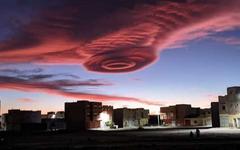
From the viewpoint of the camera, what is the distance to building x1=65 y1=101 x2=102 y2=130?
125 metres

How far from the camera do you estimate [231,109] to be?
109m

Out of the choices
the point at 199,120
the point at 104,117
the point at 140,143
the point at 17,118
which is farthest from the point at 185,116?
the point at 140,143

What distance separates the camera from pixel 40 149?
140ft

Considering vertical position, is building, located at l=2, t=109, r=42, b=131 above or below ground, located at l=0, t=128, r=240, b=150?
above

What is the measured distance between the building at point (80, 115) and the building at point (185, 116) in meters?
32.2

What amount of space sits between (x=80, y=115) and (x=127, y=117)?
3210cm

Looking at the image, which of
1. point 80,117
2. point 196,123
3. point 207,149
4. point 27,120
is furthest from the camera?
point 27,120

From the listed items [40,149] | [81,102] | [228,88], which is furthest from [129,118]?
[40,149]

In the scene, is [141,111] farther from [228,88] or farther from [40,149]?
[40,149]

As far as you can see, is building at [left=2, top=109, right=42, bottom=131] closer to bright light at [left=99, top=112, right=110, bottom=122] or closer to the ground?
→ bright light at [left=99, top=112, right=110, bottom=122]

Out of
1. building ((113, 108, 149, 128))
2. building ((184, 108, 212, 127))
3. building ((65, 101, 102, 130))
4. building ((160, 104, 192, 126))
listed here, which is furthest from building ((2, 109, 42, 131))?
building ((184, 108, 212, 127))

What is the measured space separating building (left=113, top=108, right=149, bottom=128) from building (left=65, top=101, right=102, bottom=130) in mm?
22471

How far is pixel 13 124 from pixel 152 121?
231 feet

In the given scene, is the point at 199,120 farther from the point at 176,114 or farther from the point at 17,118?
the point at 17,118
